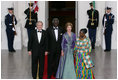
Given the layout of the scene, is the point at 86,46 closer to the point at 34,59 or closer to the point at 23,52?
the point at 34,59

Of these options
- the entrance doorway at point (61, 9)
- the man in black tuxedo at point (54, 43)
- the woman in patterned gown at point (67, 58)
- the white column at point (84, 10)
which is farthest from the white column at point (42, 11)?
the entrance doorway at point (61, 9)

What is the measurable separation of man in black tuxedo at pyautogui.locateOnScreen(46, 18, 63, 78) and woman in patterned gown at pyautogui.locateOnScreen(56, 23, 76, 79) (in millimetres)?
131

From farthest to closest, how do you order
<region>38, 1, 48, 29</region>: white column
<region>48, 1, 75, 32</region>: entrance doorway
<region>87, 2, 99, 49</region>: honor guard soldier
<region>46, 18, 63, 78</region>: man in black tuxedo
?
<region>48, 1, 75, 32</region>: entrance doorway → <region>38, 1, 48, 29</region>: white column → <region>87, 2, 99, 49</region>: honor guard soldier → <region>46, 18, 63, 78</region>: man in black tuxedo

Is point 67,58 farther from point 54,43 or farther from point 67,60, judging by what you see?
point 54,43

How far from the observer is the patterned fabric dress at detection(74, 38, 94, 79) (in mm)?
6953

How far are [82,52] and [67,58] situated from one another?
0.41 metres

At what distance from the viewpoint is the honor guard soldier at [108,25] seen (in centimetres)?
1085

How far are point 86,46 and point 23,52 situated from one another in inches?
175

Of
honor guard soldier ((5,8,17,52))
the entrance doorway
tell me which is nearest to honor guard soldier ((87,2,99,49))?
honor guard soldier ((5,8,17,52))

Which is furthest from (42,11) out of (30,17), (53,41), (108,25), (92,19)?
(53,41)

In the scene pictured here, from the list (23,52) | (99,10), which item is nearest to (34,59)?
(23,52)

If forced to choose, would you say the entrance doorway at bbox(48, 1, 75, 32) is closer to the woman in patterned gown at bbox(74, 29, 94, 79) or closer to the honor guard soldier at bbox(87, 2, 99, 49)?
the honor guard soldier at bbox(87, 2, 99, 49)

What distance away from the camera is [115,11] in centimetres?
1108

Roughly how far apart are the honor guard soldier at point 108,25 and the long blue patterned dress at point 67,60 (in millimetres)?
4090
